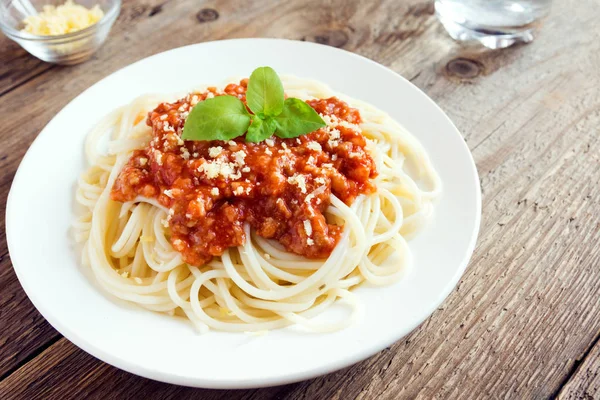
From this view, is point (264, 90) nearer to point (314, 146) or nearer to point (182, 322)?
point (314, 146)

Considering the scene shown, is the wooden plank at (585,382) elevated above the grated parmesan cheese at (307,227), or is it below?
below

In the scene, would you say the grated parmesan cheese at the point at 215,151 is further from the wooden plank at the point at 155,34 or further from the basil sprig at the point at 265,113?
the wooden plank at the point at 155,34

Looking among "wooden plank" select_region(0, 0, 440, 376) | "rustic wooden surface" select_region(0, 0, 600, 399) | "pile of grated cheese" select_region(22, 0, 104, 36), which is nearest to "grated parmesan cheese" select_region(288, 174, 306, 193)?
"rustic wooden surface" select_region(0, 0, 600, 399)

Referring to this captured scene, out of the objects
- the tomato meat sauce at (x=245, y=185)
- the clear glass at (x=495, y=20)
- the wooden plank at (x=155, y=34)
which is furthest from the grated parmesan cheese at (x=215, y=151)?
the clear glass at (x=495, y=20)

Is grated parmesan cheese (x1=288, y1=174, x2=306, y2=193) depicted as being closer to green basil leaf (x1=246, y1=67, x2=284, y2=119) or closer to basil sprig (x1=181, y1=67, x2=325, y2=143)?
basil sprig (x1=181, y1=67, x2=325, y2=143)

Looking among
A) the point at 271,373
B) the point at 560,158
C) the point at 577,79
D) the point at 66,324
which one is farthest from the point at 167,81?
the point at 577,79

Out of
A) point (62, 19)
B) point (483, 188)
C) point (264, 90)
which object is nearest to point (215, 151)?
point (264, 90)
